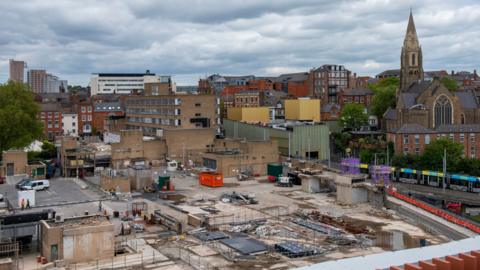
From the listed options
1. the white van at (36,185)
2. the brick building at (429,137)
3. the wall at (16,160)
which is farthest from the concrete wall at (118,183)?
the brick building at (429,137)

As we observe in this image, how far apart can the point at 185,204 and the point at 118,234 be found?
10.8 meters

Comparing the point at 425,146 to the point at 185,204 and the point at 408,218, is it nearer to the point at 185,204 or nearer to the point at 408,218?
the point at 408,218

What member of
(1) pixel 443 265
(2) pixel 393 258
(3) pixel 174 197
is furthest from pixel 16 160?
(1) pixel 443 265

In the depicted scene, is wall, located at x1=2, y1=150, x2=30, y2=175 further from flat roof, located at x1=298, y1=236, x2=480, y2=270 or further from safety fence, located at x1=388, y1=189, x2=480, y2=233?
flat roof, located at x1=298, y1=236, x2=480, y2=270

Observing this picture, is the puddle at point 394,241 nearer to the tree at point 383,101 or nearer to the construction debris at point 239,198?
the construction debris at point 239,198

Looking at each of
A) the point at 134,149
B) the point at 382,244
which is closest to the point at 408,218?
the point at 382,244

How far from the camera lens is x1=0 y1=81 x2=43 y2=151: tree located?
70875 mm

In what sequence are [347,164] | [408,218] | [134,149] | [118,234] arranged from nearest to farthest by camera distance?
[118,234]
[408,218]
[347,164]
[134,149]

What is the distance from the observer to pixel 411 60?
10200 centimetres

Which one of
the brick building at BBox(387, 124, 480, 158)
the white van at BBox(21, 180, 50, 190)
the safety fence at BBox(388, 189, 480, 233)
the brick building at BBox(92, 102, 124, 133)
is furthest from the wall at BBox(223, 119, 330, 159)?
the brick building at BBox(92, 102, 124, 133)

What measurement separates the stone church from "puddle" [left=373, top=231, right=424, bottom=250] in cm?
3899

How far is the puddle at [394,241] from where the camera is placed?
34125mm

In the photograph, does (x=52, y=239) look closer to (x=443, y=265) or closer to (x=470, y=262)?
(x=443, y=265)

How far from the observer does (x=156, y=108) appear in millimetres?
85688
